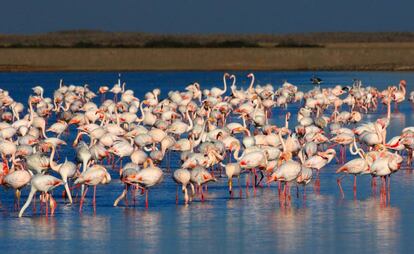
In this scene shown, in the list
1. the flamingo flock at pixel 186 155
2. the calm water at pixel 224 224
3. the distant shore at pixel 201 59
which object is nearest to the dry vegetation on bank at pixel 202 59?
the distant shore at pixel 201 59

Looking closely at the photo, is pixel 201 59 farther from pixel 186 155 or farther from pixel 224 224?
pixel 224 224

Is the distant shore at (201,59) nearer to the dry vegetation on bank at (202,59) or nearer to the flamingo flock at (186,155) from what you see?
the dry vegetation on bank at (202,59)

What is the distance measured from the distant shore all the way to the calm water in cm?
4735

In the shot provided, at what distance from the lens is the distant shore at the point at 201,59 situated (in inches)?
2525

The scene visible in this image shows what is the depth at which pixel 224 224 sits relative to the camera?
41.5ft

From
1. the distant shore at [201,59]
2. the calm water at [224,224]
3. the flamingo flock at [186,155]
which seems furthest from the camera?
the distant shore at [201,59]

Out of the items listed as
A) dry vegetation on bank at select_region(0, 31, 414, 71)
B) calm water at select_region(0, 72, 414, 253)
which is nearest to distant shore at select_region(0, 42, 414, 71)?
dry vegetation on bank at select_region(0, 31, 414, 71)

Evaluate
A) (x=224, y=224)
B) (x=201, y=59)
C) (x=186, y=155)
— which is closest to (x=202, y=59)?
(x=201, y=59)

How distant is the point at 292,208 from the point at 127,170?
2.09m

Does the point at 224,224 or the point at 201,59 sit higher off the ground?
the point at 201,59

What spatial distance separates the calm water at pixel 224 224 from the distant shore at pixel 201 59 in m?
47.4

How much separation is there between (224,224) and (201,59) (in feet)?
182

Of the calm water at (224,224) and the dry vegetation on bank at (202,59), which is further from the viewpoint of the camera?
the dry vegetation on bank at (202,59)

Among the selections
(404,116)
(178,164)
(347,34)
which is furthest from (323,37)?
(178,164)
